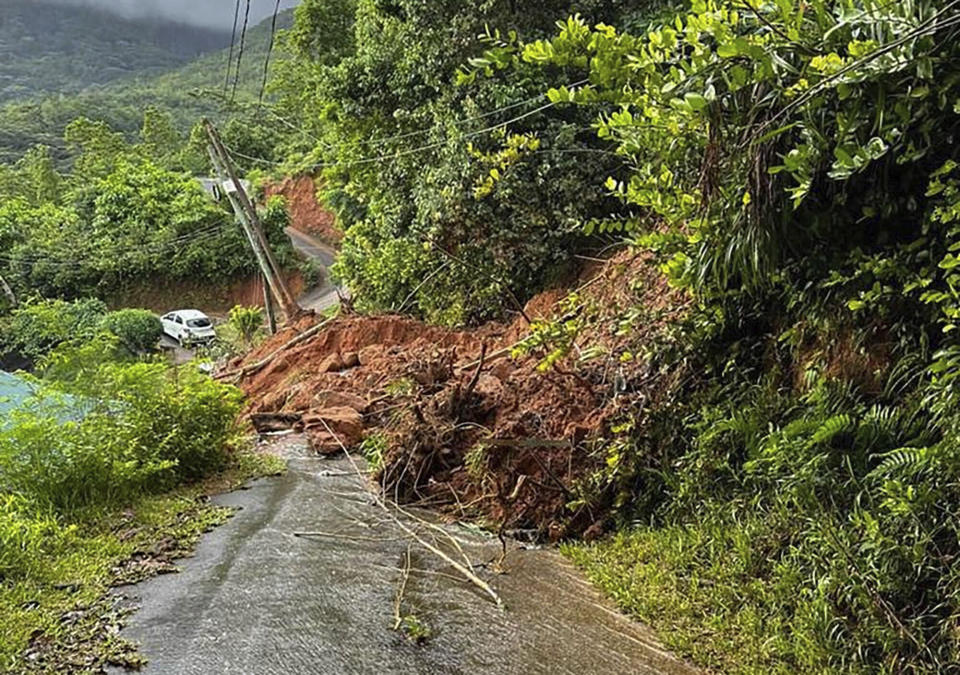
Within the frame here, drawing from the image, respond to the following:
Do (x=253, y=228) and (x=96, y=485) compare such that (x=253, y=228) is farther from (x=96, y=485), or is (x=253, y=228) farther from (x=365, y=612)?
(x=365, y=612)

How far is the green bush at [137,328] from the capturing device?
21234 mm

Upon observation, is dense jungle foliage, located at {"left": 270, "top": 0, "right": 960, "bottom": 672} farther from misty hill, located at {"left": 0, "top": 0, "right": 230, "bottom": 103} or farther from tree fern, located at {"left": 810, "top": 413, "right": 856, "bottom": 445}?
misty hill, located at {"left": 0, "top": 0, "right": 230, "bottom": 103}

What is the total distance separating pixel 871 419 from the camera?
3.60 metres

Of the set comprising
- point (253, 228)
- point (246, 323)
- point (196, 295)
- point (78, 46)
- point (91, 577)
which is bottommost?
point (196, 295)

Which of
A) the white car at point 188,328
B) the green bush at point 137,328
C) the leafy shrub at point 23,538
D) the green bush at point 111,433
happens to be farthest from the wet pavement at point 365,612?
the white car at point 188,328

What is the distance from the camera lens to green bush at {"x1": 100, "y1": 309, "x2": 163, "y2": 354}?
69.7 feet

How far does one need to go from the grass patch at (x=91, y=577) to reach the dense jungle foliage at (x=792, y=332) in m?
2.86

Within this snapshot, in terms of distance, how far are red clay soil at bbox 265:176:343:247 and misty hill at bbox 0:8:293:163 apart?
19.4ft

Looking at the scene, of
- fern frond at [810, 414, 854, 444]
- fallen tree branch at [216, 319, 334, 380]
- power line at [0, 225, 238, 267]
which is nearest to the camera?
fern frond at [810, 414, 854, 444]

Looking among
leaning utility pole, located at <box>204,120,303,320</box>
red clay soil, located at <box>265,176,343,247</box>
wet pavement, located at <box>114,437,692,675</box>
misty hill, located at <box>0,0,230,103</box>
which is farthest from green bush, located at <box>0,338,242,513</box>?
misty hill, located at <box>0,0,230,103</box>

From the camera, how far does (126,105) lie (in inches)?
2643

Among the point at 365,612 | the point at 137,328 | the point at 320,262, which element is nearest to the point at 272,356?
the point at 365,612

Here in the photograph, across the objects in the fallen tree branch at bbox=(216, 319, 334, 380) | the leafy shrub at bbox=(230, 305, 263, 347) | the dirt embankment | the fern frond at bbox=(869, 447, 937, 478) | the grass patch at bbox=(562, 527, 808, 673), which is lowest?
the dirt embankment

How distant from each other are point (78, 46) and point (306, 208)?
117561 mm
